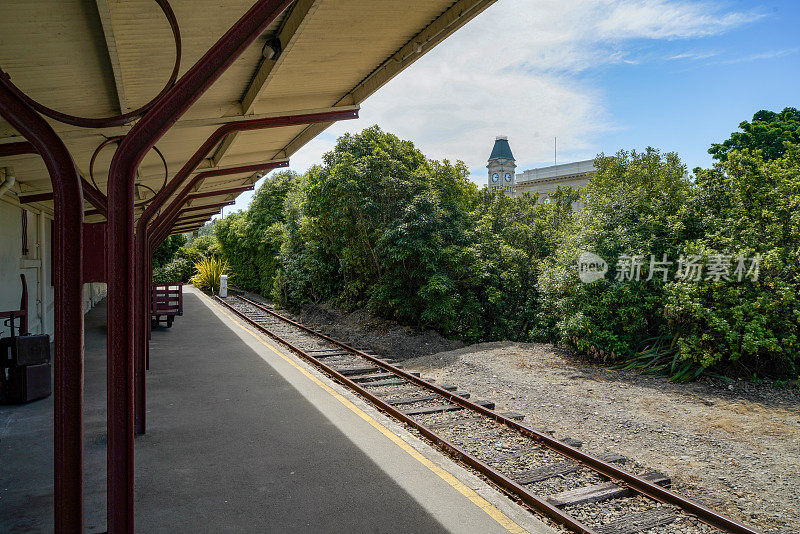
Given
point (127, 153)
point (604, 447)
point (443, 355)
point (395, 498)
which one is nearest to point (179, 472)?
point (395, 498)

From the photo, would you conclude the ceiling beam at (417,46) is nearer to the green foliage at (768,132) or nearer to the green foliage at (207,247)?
the green foliage at (768,132)

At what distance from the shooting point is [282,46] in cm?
484

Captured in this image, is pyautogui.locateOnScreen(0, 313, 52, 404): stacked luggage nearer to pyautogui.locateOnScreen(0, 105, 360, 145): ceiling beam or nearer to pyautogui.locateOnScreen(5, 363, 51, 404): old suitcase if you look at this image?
pyautogui.locateOnScreen(5, 363, 51, 404): old suitcase

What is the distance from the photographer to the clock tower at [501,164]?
7844cm

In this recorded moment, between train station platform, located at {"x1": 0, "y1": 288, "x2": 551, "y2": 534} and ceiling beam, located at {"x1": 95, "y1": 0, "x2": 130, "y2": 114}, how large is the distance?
11.8 ft

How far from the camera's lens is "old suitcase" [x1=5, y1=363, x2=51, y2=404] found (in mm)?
7051

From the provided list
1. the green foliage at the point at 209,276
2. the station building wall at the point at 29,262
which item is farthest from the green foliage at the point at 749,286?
the green foliage at the point at 209,276

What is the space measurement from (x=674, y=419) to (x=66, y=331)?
801 cm

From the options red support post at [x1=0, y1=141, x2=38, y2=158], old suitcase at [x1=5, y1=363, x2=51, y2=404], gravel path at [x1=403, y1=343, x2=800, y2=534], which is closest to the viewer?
red support post at [x1=0, y1=141, x2=38, y2=158]

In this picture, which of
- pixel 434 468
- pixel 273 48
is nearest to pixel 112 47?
pixel 273 48

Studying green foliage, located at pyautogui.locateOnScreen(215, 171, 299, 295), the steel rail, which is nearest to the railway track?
the steel rail

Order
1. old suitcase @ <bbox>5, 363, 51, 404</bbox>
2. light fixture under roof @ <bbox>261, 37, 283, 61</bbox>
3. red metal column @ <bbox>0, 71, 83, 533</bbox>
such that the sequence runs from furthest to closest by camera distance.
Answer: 1. old suitcase @ <bbox>5, 363, 51, 404</bbox>
2. light fixture under roof @ <bbox>261, 37, 283, 61</bbox>
3. red metal column @ <bbox>0, 71, 83, 533</bbox>

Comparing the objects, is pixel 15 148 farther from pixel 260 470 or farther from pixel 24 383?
pixel 24 383

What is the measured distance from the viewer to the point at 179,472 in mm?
4988
